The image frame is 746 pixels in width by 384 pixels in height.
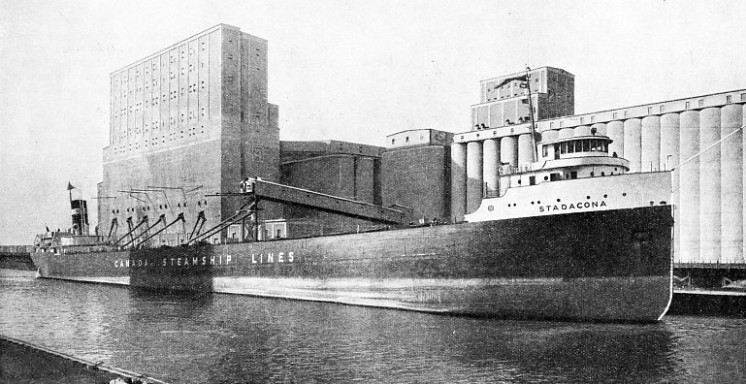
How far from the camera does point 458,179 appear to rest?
44.4 m

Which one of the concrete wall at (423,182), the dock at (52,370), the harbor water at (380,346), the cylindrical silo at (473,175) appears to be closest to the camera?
the dock at (52,370)

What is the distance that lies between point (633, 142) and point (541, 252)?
20.6m

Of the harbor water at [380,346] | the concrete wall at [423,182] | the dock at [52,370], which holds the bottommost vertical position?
the harbor water at [380,346]

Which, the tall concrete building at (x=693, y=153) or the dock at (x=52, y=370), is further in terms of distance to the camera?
the tall concrete building at (x=693, y=153)

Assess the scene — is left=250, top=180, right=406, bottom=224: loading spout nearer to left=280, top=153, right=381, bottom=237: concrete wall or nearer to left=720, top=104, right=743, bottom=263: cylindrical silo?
left=720, top=104, right=743, bottom=263: cylindrical silo

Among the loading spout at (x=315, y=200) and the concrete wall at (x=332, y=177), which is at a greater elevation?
the concrete wall at (x=332, y=177)

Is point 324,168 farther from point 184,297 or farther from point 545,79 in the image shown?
point 184,297

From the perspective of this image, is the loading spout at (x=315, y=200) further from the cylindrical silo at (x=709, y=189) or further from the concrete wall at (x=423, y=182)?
the cylindrical silo at (x=709, y=189)

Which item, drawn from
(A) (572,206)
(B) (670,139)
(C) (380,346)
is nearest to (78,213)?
(B) (670,139)

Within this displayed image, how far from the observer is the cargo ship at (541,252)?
56.5ft

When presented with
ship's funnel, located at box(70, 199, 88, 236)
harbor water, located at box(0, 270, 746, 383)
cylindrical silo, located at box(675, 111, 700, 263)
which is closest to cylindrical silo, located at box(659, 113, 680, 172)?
cylindrical silo, located at box(675, 111, 700, 263)

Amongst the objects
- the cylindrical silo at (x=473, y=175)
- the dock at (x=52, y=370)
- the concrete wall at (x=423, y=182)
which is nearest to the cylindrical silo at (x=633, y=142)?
the cylindrical silo at (x=473, y=175)

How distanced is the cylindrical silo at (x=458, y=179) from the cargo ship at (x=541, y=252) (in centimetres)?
2077

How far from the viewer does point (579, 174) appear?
1922cm
